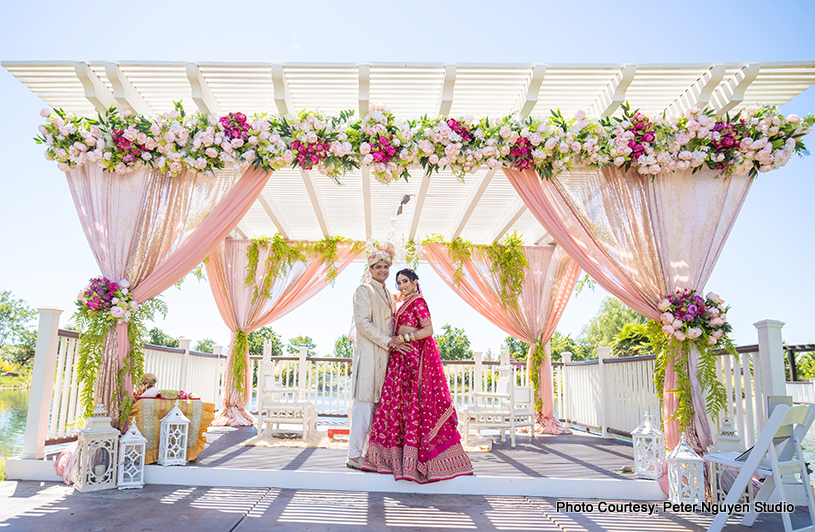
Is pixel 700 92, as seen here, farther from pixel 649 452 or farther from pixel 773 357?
pixel 649 452

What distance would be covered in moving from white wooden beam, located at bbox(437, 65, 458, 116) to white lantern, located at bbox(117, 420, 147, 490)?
350 cm

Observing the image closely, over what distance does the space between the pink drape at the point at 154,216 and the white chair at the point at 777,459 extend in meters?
3.95

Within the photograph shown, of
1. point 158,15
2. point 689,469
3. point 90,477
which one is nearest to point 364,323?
point 90,477

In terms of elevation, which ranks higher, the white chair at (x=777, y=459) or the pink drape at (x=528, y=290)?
the pink drape at (x=528, y=290)

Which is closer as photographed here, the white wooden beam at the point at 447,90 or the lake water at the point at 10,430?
the white wooden beam at the point at 447,90

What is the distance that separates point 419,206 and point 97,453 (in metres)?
4.18

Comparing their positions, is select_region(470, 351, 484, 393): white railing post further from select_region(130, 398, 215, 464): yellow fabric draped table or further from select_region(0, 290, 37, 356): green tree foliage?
select_region(0, 290, 37, 356): green tree foliage

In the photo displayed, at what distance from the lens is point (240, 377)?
23.5 ft

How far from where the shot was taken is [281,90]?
392cm

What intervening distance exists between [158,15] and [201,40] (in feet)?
3.11

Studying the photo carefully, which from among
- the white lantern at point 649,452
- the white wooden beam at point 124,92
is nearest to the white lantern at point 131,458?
the white wooden beam at point 124,92

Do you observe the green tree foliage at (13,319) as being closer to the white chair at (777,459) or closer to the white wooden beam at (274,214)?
the white wooden beam at (274,214)

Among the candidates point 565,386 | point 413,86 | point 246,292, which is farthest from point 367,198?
point 565,386

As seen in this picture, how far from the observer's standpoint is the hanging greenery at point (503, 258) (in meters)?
7.56
